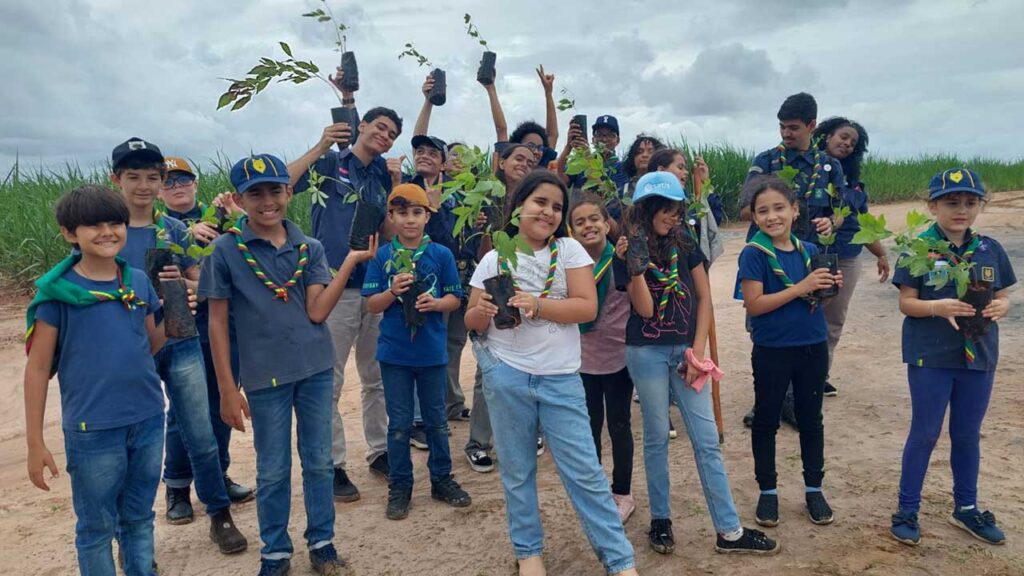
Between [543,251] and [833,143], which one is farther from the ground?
[833,143]

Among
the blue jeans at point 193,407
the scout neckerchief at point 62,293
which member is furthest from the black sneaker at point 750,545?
the scout neckerchief at point 62,293

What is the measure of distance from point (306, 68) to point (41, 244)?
862 cm

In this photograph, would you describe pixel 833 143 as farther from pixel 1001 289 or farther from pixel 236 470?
pixel 236 470

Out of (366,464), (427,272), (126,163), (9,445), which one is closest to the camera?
(126,163)

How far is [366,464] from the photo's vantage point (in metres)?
4.88

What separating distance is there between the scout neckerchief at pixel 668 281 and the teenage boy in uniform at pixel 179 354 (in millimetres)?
2283

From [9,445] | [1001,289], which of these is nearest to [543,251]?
[1001,289]

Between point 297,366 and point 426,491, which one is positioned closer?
point 297,366

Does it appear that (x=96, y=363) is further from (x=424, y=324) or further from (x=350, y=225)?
(x=350, y=225)

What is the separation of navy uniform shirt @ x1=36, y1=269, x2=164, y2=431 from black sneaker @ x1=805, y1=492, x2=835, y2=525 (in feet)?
10.6

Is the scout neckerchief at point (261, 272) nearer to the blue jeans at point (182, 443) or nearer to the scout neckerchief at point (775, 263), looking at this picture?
the blue jeans at point (182, 443)

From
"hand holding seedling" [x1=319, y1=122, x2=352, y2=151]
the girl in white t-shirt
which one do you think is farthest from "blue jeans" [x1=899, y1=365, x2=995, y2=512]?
"hand holding seedling" [x1=319, y1=122, x2=352, y2=151]

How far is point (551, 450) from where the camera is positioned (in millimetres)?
3068

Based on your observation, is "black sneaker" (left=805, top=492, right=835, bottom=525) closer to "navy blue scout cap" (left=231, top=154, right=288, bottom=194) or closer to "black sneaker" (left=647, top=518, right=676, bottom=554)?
"black sneaker" (left=647, top=518, right=676, bottom=554)
